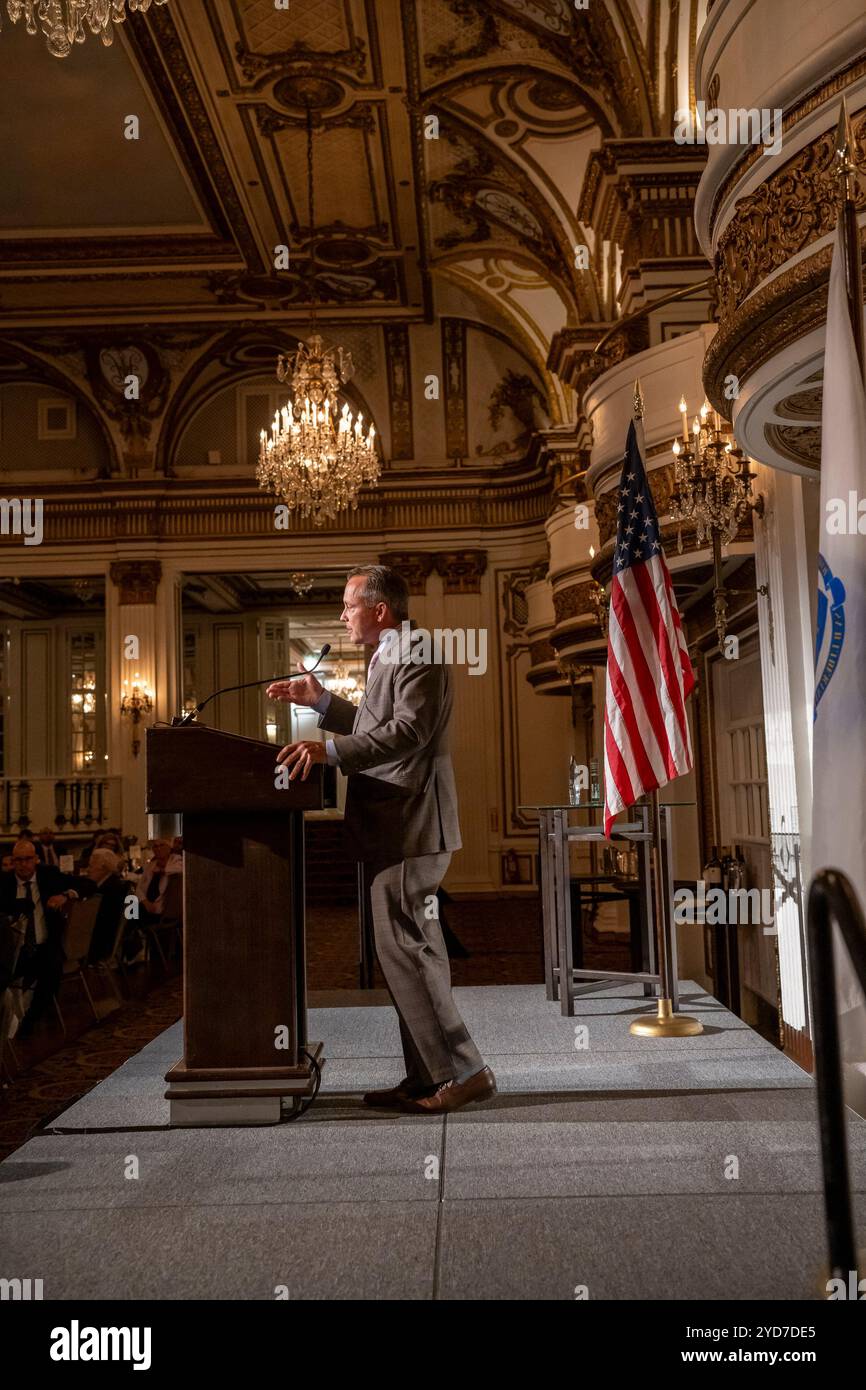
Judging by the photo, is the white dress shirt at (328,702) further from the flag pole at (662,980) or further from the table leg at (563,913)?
the table leg at (563,913)

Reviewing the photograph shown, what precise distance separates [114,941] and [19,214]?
29.0ft

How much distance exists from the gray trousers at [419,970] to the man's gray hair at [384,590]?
2.91ft

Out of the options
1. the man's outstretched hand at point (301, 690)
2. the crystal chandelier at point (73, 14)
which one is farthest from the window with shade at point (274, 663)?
the man's outstretched hand at point (301, 690)

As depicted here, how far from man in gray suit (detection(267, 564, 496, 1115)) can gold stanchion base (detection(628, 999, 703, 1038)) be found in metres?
1.49

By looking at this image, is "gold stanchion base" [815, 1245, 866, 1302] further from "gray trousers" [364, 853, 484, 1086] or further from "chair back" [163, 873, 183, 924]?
"chair back" [163, 873, 183, 924]

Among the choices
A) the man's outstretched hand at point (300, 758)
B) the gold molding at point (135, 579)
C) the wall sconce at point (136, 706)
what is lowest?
the man's outstretched hand at point (300, 758)

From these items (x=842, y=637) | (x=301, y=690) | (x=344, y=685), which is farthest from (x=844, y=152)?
(x=344, y=685)

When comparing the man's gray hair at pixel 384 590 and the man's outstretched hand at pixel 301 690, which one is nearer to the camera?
the man's outstretched hand at pixel 301 690

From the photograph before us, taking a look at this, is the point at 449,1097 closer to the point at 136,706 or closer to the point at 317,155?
the point at 317,155

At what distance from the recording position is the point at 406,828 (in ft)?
12.9

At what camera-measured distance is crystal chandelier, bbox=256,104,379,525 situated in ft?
36.3

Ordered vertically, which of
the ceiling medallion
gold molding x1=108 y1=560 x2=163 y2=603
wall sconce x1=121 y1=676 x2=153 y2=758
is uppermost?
the ceiling medallion

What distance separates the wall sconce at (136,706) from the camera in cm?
1641

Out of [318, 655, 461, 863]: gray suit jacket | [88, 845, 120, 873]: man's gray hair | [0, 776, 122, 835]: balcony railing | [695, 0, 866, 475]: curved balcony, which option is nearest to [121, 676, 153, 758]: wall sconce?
[0, 776, 122, 835]: balcony railing
